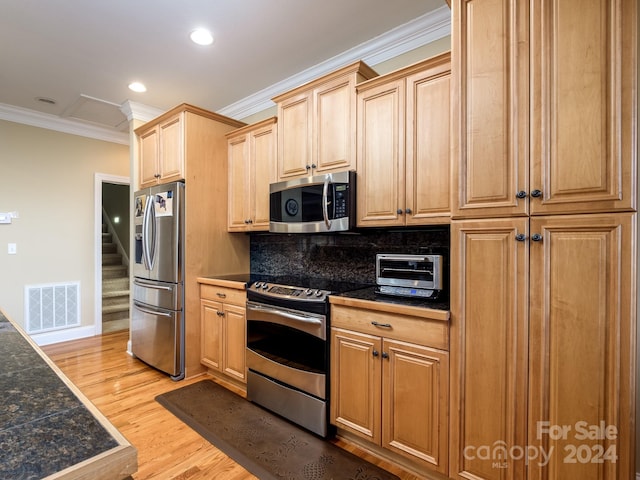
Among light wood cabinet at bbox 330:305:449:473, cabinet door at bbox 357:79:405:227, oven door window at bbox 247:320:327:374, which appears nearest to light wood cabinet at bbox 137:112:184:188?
oven door window at bbox 247:320:327:374

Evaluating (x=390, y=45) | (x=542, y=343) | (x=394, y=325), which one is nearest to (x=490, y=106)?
(x=542, y=343)

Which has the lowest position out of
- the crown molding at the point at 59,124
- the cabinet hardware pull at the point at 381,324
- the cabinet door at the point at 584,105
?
the cabinet hardware pull at the point at 381,324

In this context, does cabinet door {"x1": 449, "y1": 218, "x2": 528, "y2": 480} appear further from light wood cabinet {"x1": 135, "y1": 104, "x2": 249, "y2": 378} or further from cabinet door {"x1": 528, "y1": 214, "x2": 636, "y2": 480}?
light wood cabinet {"x1": 135, "y1": 104, "x2": 249, "y2": 378}

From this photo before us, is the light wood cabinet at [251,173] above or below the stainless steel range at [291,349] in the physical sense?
above

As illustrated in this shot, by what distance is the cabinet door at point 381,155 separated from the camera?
6.83 ft

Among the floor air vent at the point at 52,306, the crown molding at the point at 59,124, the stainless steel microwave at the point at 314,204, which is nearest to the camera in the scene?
the stainless steel microwave at the point at 314,204

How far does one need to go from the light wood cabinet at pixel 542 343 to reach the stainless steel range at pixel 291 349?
2.68 ft

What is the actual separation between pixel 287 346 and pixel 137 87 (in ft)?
9.48

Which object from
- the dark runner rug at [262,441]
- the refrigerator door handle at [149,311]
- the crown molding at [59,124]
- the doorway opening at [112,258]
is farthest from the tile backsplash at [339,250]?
the crown molding at [59,124]

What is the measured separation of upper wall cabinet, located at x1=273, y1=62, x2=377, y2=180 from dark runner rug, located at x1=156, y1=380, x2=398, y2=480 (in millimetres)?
1803

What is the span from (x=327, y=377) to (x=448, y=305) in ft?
2.92

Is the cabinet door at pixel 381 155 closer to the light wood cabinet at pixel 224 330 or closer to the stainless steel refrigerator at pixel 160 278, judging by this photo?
the light wood cabinet at pixel 224 330

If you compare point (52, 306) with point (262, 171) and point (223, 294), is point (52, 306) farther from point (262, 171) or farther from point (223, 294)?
→ point (262, 171)

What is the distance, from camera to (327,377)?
6.88ft
